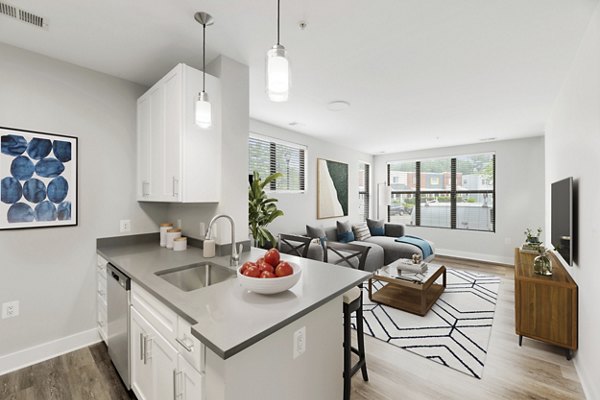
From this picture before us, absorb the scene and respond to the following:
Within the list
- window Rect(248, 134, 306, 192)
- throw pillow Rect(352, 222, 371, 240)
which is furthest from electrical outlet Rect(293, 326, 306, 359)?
throw pillow Rect(352, 222, 371, 240)

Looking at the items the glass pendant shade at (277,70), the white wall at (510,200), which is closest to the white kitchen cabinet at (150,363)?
the glass pendant shade at (277,70)

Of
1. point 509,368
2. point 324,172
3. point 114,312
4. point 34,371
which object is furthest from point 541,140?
point 34,371

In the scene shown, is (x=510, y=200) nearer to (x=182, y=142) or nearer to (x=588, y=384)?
(x=588, y=384)

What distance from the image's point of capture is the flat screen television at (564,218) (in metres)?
2.11

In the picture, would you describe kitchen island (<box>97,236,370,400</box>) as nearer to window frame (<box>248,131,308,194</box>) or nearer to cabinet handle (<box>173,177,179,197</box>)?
cabinet handle (<box>173,177,179,197</box>)

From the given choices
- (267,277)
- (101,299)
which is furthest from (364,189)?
(267,277)

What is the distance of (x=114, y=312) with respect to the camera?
1925 millimetres

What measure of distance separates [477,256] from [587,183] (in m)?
4.39

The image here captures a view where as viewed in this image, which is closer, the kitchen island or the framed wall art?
the kitchen island

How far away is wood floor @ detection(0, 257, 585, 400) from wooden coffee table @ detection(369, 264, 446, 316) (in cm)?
78

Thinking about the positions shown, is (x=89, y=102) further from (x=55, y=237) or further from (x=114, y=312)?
(x=114, y=312)

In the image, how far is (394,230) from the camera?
5.80m

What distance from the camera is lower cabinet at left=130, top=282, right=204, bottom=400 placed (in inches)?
45.1

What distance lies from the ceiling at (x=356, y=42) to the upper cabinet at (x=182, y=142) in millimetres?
286
